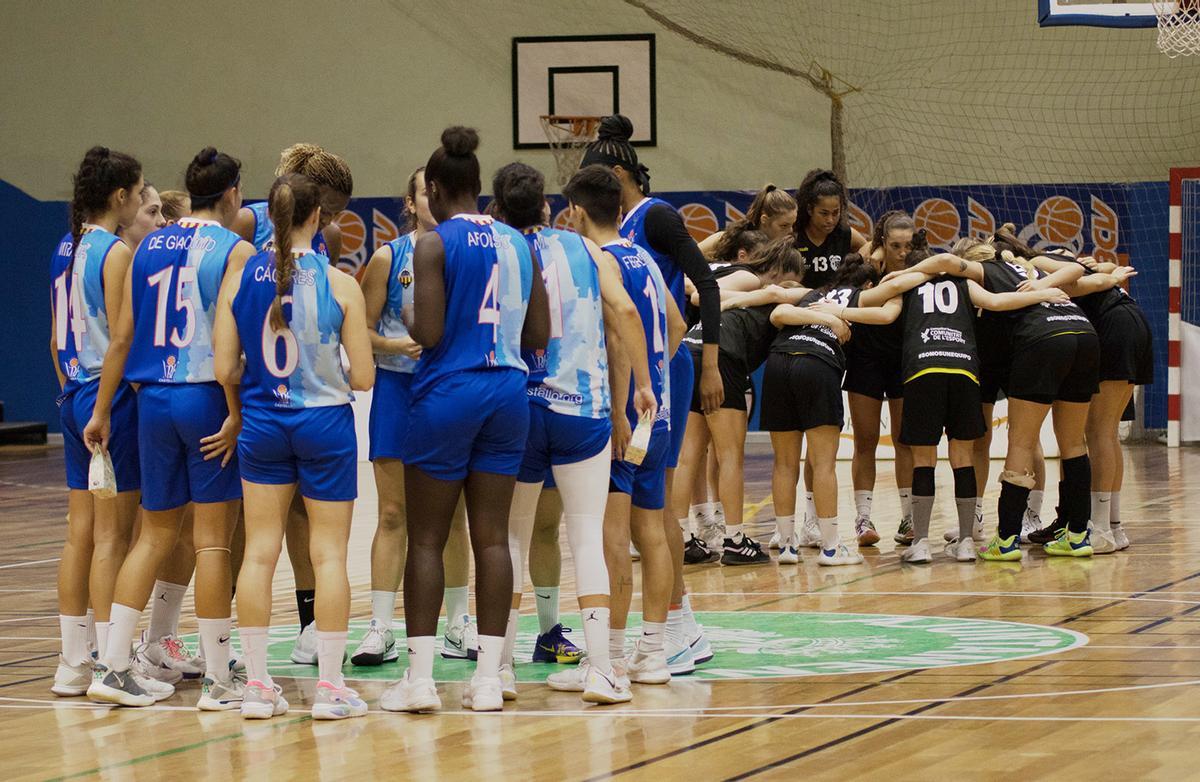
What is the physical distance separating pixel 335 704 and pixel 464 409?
981 mm

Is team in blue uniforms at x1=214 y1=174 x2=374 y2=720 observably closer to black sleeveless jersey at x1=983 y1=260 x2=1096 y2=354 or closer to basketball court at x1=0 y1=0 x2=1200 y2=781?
basketball court at x1=0 y1=0 x2=1200 y2=781

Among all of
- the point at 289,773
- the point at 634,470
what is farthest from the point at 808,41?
the point at 289,773

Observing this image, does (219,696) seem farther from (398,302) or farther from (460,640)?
(398,302)

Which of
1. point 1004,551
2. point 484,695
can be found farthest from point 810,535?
point 484,695

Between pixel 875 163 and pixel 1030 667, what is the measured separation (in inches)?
464

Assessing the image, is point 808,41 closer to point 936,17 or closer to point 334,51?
point 936,17

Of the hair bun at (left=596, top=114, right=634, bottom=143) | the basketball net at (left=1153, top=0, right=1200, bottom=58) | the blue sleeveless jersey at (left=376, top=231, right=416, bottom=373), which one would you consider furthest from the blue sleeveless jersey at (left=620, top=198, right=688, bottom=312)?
the basketball net at (left=1153, top=0, right=1200, bottom=58)

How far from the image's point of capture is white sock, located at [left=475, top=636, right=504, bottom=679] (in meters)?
4.77

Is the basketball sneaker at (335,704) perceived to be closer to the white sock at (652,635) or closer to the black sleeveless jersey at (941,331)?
the white sock at (652,635)

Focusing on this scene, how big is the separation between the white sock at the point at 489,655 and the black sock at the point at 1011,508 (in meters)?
4.03

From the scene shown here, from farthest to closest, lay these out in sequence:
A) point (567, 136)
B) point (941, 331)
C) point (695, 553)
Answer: point (567, 136) < point (695, 553) < point (941, 331)

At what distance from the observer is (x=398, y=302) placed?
5555mm

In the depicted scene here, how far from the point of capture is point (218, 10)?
18.0 m

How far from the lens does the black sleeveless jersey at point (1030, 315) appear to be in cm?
796
